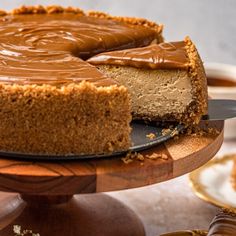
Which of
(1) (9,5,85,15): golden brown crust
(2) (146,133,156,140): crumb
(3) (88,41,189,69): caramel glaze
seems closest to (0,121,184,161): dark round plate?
(2) (146,133,156,140): crumb

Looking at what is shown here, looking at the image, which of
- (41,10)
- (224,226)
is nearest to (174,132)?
(224,226)

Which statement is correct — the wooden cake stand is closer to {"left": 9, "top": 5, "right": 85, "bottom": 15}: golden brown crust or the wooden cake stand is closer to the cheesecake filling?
the cheesecake filling

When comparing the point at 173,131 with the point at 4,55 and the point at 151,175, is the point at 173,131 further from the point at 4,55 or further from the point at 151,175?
the point at 4,55

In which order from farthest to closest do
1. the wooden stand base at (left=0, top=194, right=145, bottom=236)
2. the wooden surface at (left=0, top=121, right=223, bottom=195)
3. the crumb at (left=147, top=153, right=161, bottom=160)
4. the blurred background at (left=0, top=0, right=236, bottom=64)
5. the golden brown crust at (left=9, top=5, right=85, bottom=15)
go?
the blurred background at (left=0, top=0, right=236, bottom=64) → the golden brown crust at (left=9, top=5, right=85, bottom=15) → the wooden stand base at (left=0, top=194, right=145, bottom=236) → the crumb at (left=147, top=153, right=161, bottom=160) → the wooden surface at (left=0, top=121, right=223, bottom=195)

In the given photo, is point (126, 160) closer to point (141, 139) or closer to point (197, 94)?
point (141, 139)

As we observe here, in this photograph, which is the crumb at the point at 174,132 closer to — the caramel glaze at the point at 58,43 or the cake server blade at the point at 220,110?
the cake server blade at the point at 220,110
